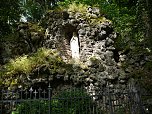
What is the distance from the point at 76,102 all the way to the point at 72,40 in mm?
5333

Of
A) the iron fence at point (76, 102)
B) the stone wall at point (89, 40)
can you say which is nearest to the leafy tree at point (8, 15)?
the stone wall at point (89, 40)

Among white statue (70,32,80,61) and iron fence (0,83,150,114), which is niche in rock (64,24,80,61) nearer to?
white statue (70,32,80,61)

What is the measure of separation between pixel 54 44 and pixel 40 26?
1.97m

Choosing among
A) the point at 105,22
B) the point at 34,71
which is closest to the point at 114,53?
the point at 105,22

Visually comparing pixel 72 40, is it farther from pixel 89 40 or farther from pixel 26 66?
pixel 26 66

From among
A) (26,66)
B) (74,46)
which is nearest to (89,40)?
(74,46)

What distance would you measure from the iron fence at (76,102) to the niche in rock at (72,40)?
3.09 metres

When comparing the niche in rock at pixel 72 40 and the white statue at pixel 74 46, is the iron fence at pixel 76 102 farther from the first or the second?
the niche in rock at pixel 72 40

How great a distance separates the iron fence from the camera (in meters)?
6.91

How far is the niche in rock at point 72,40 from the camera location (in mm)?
→ 13767

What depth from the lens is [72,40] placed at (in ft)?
46.2

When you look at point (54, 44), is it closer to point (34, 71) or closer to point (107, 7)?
point (34, 71)

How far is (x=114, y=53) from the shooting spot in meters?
13.6

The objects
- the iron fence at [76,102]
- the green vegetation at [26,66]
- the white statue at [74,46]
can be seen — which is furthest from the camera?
the white statue at [74,46]
